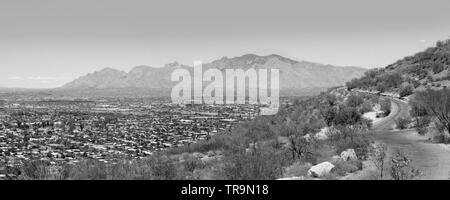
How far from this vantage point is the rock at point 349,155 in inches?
659

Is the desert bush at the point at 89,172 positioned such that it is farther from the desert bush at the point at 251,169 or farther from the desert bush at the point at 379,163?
the desert bush at the point at 379,163

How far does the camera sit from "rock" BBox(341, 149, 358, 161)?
54.9 ft

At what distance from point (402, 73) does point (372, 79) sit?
679 cm

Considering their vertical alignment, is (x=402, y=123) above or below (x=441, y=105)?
below

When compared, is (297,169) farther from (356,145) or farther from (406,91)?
(406,91)

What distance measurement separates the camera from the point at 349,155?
16906 mm

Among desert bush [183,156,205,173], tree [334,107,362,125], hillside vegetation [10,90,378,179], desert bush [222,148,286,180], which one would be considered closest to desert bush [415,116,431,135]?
hillside vegetation [10,90,378,179]

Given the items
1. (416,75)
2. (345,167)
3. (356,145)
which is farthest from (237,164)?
(416,75)

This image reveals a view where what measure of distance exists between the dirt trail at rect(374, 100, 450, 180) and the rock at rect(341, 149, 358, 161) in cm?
143

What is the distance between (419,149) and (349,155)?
3751 millimetres

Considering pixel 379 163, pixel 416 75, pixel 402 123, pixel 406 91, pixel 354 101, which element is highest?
pixel 416 75

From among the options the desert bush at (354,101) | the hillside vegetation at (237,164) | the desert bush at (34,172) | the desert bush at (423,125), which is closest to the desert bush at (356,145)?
the hillside vegetation at (237,164)

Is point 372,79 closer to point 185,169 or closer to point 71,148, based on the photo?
point 71,148
